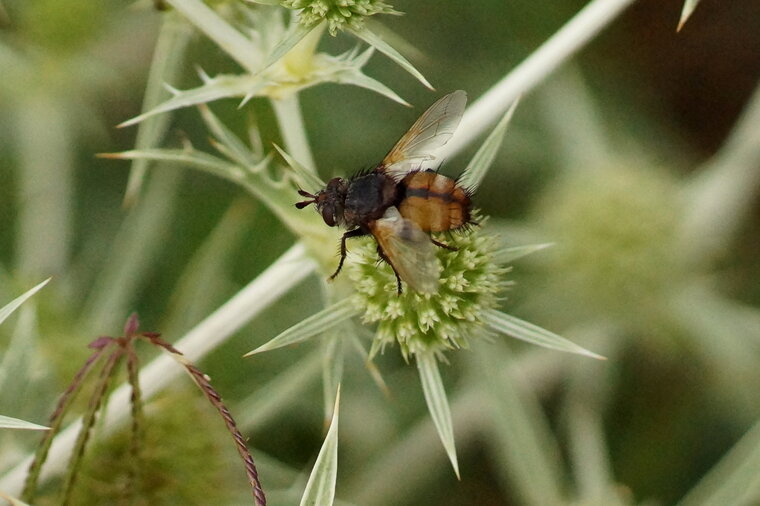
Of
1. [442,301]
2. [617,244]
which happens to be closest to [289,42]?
[442,301]

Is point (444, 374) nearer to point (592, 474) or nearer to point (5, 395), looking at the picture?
point (592, 474)

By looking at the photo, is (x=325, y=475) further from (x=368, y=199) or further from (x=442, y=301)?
(x=368, y=199)

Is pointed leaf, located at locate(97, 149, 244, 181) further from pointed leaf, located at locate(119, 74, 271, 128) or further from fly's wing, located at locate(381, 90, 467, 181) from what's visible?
fly's wing, located at locate(381, 90, 467, 181)

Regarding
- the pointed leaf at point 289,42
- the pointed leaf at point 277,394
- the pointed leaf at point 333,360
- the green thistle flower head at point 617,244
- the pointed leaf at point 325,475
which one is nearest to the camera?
the pointed leaf at point 325,475

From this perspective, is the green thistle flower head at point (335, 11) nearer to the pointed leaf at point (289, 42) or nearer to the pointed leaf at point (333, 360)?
the pointed leaf at point (289, 42)

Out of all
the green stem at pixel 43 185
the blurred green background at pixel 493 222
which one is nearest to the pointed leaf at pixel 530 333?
the blurred green background at pixel 493 222

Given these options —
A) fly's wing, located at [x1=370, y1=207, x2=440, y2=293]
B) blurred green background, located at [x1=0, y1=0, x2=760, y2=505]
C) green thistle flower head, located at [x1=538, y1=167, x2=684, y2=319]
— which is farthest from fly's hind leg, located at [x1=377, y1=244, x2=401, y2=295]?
green thistle flower head, located at [x1=538, y1=167, x2=684, y2=319]

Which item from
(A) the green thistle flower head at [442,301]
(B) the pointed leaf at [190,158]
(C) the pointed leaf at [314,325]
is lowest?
(A) the green thistle flower head at [442,301]
